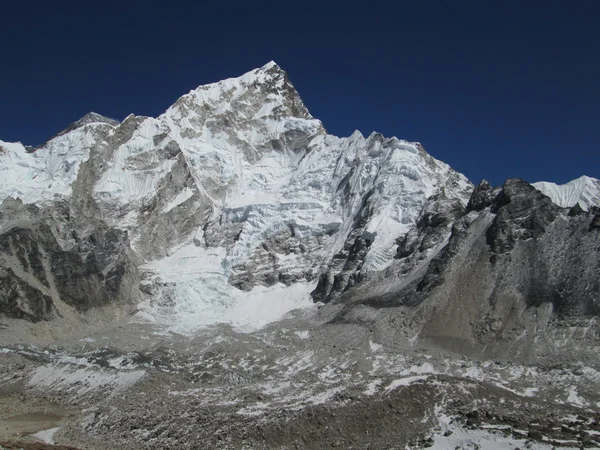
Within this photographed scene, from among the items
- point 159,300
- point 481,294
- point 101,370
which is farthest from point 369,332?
point 159,300

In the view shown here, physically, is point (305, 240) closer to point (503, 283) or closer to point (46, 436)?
point (503, 283)

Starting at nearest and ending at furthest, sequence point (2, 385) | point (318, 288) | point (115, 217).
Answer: point (2, 385)
point (318, 288)
point (115, 217)

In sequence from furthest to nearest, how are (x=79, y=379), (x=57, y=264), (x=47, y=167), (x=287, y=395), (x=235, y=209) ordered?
1. (x=47, y=167)
2. (x=235, y=209)
3. (x=57, y=264)
4. (x=79, y=379)
5. (x=287, y=395)

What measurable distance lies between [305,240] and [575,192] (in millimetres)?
67635

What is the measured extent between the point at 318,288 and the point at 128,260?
160 ft

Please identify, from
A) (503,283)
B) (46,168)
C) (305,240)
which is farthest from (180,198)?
(503,283)

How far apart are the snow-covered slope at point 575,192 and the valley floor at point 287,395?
74239 mm

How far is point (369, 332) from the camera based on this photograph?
98.5 meters

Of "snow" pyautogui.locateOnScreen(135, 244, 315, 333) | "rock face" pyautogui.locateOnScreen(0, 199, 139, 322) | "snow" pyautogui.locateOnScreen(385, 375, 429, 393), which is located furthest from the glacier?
"snow" pyautogui.locateOnScreen(385, 375, 429, 393)

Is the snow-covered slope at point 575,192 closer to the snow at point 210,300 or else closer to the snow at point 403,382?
the snow at point 210,300

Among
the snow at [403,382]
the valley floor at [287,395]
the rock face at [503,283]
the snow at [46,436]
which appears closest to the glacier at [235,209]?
the rock face at [503,283]

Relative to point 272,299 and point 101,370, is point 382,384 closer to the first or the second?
point 101,370

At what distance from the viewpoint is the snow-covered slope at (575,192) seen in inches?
5758

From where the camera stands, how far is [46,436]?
6875 centimetres
